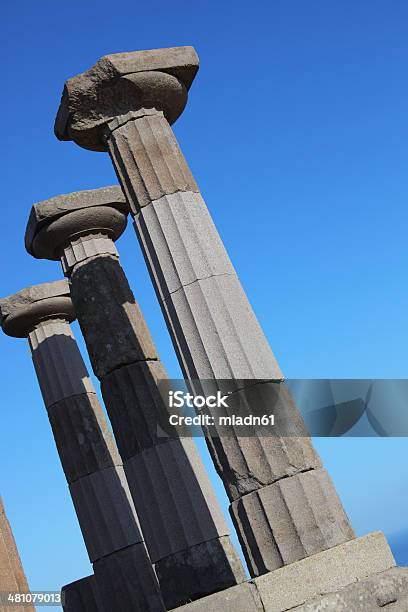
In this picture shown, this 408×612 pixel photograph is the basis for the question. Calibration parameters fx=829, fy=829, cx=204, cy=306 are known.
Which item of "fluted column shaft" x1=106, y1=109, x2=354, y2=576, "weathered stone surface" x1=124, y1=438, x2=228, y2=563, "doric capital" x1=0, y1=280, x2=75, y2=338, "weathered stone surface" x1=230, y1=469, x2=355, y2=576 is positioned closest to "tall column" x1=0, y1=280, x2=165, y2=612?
"doric capital" x1=0, y1=280, x2=75, y2=338

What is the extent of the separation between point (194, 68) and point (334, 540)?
7.10 metres

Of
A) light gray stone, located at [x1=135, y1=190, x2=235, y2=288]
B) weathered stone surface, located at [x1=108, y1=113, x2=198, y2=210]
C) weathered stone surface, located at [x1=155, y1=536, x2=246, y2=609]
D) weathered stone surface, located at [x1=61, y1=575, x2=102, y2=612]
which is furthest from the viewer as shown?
weathered stone surface, located at [x1=61, y1=575, x2=102, y2=612]

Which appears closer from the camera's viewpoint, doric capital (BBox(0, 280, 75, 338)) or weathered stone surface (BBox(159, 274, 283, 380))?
weathered stone surface (BBox(159, 274, 283, 380))

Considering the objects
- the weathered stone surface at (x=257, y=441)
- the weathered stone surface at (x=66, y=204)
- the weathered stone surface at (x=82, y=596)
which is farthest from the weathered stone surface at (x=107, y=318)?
the weathered stone surface at (x=257, y=441)

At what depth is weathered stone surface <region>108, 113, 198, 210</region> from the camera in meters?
11.7

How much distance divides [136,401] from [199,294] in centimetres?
519

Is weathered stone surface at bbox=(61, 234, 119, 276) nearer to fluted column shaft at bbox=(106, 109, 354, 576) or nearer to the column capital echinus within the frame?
the column capital echinus

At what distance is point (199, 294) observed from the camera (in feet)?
35.3

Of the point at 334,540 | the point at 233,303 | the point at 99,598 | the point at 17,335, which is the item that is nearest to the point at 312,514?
the point at 334,540

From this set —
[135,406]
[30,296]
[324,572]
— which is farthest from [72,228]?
[324,572]

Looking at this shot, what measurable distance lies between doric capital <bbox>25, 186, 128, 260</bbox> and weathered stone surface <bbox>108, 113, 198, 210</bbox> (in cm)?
456

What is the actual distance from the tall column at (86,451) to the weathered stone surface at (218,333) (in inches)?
312

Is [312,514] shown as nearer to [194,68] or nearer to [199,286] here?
[199,286]

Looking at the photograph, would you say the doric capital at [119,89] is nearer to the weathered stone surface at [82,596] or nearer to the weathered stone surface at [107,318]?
the weathered stone surface at [107,318]
